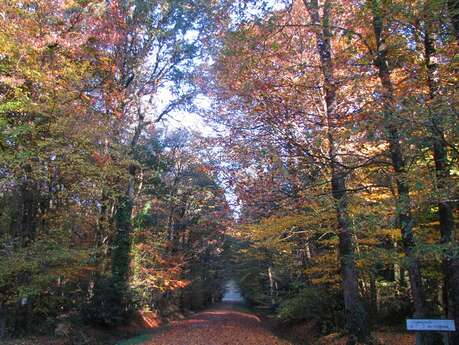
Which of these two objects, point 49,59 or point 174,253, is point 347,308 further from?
point 174,253

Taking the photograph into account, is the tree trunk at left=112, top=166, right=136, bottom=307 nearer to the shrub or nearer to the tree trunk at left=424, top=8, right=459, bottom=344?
the shrub

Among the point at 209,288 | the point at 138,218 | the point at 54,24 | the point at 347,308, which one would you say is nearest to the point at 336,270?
the point at 347,308

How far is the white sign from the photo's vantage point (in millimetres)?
6828

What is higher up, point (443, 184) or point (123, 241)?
point (443, 184)

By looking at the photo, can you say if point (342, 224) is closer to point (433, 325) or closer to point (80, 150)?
point (433, 325)

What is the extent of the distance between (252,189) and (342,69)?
426 cm

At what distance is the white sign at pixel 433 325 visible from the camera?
6.83 metres

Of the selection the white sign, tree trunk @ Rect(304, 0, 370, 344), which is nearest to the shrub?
tree trunk @ Rect(304, 0, 370, 344)

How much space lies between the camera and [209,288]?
42.8m

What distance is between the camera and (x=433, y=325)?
696cm

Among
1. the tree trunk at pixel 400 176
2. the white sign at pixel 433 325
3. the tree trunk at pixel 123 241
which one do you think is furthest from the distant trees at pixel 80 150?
the white sign at pixel 433 325

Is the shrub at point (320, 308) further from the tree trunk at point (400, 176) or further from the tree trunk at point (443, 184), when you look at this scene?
the tree trunk at point (443, 184)

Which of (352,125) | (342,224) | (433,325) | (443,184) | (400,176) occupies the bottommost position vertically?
(433,325)

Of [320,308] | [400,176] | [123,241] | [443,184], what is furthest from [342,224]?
[123,241]
